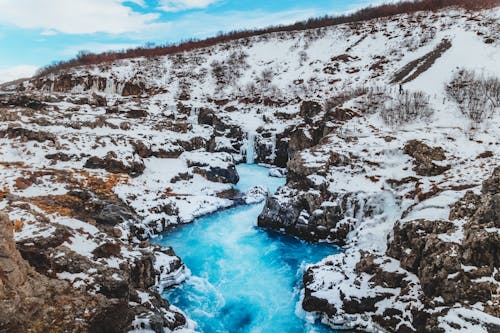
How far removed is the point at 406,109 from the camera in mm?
28547

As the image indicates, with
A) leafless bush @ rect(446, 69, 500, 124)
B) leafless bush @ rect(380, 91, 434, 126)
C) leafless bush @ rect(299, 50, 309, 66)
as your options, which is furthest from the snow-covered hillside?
leafless bush @ rect(299, 50, 309, 66)

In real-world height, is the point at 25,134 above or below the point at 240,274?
above

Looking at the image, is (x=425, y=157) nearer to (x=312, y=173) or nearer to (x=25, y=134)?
(x=312, y=173)

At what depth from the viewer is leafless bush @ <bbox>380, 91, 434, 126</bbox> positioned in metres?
27.7

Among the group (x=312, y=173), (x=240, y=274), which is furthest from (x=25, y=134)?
(x=312, y=173)

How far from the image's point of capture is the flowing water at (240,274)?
12.4m

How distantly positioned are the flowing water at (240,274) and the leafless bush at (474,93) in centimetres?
1646

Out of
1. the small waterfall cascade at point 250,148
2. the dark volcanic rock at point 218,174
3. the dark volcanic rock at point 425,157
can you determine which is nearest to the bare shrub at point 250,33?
the small waterfall cascade at point 250,148

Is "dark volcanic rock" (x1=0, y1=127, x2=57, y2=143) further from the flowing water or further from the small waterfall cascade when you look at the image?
the small waterfall cascade

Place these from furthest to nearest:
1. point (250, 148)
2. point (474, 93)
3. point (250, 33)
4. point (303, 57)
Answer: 1. point (250, 33)
2. point (303, 57)
3. point (250, 148)
4. point (474, 93)

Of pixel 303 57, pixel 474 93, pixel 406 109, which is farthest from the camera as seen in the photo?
pixel 303 57

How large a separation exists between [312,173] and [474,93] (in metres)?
16.3

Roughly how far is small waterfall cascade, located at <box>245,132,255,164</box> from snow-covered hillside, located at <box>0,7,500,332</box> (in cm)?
15

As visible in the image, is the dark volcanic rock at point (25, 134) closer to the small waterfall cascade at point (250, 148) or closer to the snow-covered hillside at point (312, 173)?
the snow-covered hillside at point (312, 173)
